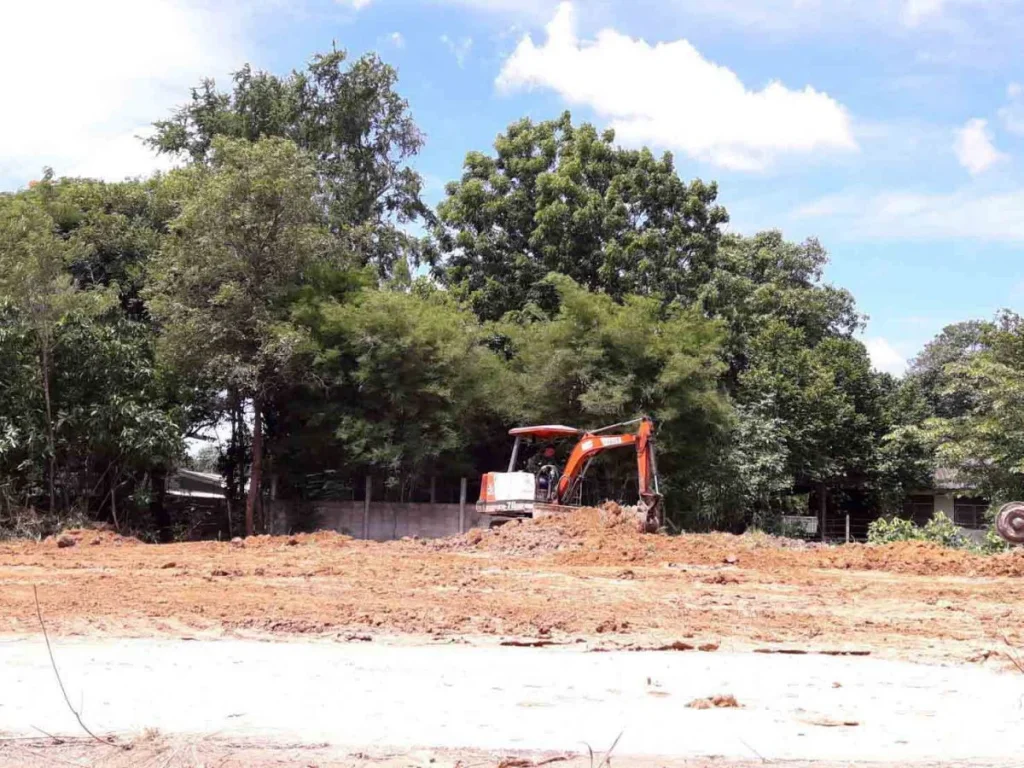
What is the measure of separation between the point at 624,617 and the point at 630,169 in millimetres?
25946

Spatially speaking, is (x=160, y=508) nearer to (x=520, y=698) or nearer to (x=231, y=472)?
(x=231, y=472)

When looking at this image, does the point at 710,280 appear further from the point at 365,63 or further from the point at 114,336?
the point at 114,336

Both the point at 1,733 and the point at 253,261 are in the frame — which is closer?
the point at 1,733

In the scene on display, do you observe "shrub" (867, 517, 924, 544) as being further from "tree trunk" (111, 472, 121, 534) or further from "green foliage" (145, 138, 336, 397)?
"tree trunk" (111, 472, 121, 534)

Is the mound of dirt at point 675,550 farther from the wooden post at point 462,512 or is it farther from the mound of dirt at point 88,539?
the mound of dirt at point 88,539

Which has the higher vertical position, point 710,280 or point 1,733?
point 710,280

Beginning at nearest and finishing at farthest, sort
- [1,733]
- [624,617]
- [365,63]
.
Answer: [1,733] < [624,617] < [365,63]

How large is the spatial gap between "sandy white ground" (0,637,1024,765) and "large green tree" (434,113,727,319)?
24583 millimetres

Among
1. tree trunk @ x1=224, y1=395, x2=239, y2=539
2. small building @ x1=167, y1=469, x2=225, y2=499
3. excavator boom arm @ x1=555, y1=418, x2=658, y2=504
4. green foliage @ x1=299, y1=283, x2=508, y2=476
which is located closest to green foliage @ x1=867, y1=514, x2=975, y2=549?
excavator boom arm @ x1=555, y1=418, x2=658, y2=504

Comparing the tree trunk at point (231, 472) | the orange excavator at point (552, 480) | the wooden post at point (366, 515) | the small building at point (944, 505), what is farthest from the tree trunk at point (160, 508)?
the small building at point (944, 505)

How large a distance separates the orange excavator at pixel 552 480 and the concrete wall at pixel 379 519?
A: 2727 millimetres

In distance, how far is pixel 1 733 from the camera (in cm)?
681

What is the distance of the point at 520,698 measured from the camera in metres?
7.85

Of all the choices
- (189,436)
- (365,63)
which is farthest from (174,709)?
(365,63)
